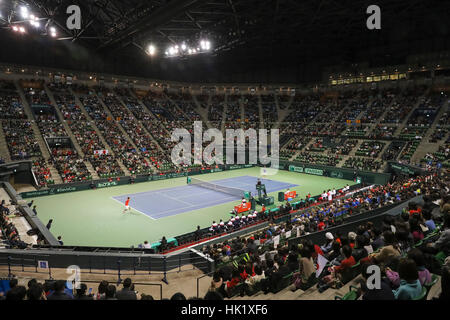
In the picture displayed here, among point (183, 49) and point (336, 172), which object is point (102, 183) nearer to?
point (183, 49)

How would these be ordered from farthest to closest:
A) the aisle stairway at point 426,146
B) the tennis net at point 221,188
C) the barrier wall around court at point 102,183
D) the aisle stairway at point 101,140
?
the aisle stairway at point 426,146
the aisle stairway at point 101,140
the barrier wall around court at point 102,183
the tennis net at point 221,188

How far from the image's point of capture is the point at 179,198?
29719 mm

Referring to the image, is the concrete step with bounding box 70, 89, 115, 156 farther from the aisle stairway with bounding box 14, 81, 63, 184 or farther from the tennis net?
the tennis net

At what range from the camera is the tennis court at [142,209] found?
1995 centimetres

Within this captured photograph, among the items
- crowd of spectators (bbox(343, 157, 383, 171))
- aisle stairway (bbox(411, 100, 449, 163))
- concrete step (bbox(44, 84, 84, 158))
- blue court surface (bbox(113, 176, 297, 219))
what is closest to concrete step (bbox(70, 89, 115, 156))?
concrete step (bbox(44, 84, 84, 158))

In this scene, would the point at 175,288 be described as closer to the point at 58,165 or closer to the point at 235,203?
the point at 235,203

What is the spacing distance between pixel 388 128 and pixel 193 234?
132ft

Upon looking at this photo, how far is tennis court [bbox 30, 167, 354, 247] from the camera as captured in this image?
20.0 meters

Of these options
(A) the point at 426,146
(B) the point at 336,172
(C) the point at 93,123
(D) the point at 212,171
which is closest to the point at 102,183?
(C) the point at 93,123

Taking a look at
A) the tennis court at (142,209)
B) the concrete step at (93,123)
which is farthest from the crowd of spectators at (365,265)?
the concrete step at (93,123)

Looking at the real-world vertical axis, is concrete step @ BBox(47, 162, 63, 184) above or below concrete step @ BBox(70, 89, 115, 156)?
below

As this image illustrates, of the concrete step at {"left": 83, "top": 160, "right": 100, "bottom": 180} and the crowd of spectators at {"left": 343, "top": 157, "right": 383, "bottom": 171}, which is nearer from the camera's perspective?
the concrete step at {"left": 83, "top": 160, "right": 100, "bottom": 180}

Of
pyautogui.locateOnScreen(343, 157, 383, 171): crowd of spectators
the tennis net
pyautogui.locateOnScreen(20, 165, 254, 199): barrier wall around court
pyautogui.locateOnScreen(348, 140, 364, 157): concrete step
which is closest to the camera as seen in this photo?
the tennis net

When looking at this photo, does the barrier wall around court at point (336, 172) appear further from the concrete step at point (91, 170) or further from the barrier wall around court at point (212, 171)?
the concrete step at point (91, 170)
